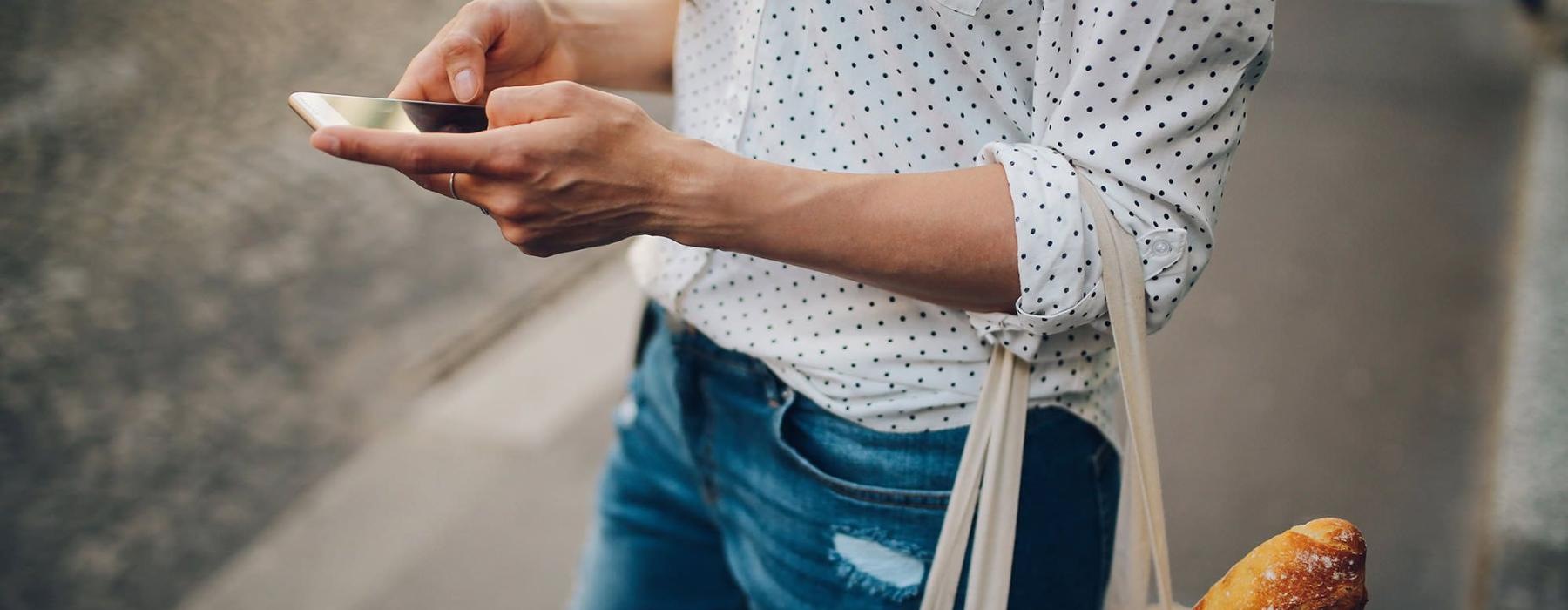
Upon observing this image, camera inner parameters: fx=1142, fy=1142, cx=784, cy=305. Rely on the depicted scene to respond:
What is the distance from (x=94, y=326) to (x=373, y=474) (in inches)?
42.6

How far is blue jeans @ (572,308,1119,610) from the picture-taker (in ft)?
3.57

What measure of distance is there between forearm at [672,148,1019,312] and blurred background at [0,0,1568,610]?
1.90 m

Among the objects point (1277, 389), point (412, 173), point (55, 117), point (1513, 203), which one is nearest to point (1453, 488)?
point (1277, 389)

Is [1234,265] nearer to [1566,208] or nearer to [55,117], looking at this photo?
[1566,208]

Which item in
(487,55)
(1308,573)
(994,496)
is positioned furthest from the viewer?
(487,55)


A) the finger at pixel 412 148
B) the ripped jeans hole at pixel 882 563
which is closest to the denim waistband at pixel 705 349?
the ripped jeans hole at pixel 882 563

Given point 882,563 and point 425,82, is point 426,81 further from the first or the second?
point 882,563

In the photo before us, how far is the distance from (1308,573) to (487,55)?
2.93ft

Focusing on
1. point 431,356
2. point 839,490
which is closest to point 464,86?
point 839,490

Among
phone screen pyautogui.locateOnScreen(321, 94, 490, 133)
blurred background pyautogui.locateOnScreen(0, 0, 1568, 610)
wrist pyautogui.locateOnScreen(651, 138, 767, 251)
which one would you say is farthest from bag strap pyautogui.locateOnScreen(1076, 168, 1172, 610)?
blurred background pyautogui.locateOnScreen(0, 0, 1568, 610)

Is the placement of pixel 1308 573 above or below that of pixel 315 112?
below

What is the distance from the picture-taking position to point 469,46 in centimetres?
108

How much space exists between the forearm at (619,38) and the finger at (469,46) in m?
0.12

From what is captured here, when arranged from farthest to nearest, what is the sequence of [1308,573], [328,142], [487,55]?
[487,55] < [1308,573] < [328,142]
